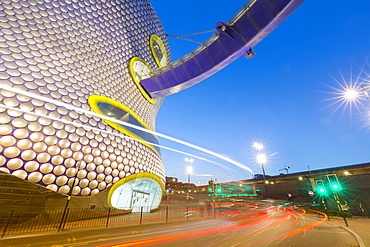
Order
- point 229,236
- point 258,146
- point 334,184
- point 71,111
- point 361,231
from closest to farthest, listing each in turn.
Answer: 1. point 229,236
2. point 361,231
3. point 71,111
4. point 334,184
5. point 258,146

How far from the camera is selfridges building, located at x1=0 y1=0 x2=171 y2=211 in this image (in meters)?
9.77

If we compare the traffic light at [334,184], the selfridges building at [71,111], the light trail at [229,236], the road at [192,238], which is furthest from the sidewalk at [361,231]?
the selfridges building at [71,111]

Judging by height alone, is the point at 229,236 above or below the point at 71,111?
below

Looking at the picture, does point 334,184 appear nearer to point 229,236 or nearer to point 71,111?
point 229,236

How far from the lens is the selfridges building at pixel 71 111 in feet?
32.1

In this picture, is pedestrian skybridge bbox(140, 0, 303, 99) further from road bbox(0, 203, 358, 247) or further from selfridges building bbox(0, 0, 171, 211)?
road bbox(0, 203, 358, 247)

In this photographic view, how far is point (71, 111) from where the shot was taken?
1234cm

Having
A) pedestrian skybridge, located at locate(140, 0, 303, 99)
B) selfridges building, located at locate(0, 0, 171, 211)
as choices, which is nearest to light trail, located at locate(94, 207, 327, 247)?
selfridges building, located at locate(0, 0, 171, 211)

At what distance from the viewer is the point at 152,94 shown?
24156 mm

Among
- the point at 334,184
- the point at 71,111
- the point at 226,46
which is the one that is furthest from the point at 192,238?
the point at 226,46

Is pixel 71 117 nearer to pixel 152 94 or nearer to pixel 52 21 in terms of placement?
pixel 52 21

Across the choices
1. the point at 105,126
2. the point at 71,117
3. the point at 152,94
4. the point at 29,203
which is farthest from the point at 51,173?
the point at 152,94

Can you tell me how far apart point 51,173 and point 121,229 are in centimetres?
565

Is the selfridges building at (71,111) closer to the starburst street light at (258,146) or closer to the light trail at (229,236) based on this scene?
the light trail at (229,236)
